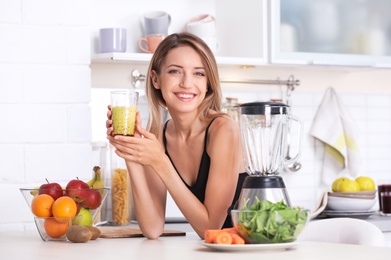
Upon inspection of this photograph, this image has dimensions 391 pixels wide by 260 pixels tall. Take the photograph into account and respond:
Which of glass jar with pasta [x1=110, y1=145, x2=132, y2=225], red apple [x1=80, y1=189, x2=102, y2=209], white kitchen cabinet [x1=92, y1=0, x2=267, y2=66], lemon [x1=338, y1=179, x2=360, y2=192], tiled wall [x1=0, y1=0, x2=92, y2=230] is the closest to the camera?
red apple [x1=80, y1=189, x2=102, y2=209]

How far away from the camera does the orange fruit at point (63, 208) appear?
2.20 meters

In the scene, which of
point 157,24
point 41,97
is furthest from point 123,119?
point 157,24

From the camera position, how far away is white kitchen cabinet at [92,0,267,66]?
3.50 meters

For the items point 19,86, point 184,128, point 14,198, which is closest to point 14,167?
point 14,198

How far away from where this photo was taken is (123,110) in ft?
7.20

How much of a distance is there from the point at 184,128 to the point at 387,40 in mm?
1500

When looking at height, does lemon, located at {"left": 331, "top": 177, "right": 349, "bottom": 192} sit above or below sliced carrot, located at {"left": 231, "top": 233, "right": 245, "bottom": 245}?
below

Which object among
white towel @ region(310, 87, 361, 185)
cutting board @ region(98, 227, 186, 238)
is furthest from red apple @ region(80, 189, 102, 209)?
white towel @ region(310, 87, 361, 185)

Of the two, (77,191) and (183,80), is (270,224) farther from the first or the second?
(183,80)

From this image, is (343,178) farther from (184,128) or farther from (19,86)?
(19,86)

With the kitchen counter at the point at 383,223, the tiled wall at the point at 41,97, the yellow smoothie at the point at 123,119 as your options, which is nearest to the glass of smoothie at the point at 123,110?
the yellow smoothie at the point at 123,119

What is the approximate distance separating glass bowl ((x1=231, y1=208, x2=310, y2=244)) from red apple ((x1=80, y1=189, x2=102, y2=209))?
1.82 ft

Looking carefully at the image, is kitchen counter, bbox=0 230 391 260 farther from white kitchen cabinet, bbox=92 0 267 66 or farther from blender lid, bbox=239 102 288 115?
white kitchen cabinet, bbox=92 0 267 66

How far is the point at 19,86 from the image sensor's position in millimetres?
2977
